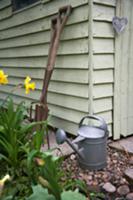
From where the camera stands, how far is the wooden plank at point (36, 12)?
287 cm

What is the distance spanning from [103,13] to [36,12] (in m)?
1.08

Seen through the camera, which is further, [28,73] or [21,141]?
[28,73]

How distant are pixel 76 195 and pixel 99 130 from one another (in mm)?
960

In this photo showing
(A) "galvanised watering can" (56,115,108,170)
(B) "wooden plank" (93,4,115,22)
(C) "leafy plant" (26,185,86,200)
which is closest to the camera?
(C) "leafy plant" (26,185,86,200)

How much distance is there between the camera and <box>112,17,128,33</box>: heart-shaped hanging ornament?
8.59ft

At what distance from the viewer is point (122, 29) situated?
2643mm

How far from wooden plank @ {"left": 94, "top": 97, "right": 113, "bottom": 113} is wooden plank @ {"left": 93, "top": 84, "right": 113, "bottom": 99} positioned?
0.16 feet

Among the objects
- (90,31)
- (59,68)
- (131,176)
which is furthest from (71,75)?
(131,176)

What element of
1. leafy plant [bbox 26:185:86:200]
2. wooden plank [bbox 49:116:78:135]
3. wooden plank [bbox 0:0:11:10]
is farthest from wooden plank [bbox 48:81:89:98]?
wooden plank [bbox 0:0:11:10]

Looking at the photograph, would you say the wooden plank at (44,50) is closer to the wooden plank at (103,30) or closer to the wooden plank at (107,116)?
the wooden plank at (103,30)

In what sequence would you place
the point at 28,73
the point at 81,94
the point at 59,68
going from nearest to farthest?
the point at 81,94 → the point at 59,68 → the point at 28,73

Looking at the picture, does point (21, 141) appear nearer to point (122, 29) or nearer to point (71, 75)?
point (71, 75)

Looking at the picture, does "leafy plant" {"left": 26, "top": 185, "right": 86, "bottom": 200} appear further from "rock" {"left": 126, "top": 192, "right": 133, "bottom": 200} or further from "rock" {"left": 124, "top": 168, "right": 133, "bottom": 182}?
"rock" {"left": 124, "top": 168, "right": 133, "bottom": 182}

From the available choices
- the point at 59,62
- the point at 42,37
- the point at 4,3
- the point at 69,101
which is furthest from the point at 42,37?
the point at 4,3
